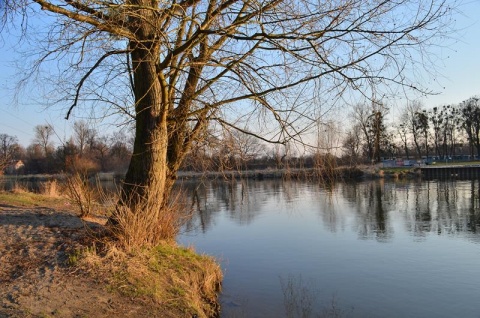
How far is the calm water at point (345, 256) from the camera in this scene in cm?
842

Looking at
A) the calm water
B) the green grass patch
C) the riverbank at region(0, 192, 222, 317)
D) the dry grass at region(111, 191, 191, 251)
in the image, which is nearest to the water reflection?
the calm water

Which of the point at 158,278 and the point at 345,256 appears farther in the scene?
the point at 345,256

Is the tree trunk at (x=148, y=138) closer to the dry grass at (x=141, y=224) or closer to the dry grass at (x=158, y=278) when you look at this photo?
the dry grass at (x=141, y=224)

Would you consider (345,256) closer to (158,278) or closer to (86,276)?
(158,278)

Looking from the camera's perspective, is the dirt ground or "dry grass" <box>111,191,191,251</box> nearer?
the dirt ground

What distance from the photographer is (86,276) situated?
5.80m

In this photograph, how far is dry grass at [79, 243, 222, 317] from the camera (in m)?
5.80

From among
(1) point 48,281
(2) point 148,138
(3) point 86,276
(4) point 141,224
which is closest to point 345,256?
(4) point 141,224

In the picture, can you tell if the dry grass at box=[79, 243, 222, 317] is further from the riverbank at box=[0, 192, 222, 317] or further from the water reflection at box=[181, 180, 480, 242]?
the water reflection at box=[181, 180, 480, 242]

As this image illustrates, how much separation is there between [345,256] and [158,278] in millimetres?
7342

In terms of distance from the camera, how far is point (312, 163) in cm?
708

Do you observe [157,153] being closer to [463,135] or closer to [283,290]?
[283,290]

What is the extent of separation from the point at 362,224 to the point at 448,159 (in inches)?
2399

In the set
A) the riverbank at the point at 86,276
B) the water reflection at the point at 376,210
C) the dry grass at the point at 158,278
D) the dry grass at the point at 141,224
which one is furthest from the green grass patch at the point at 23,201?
the dry grass at the point at 158,278
